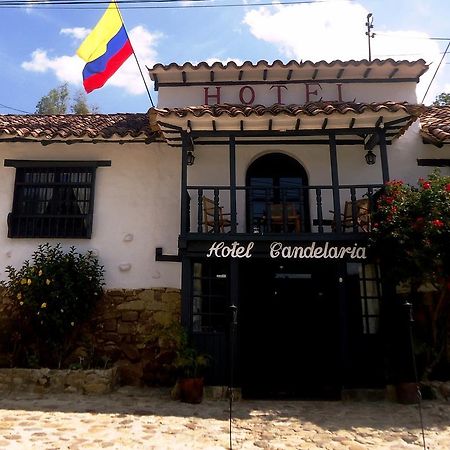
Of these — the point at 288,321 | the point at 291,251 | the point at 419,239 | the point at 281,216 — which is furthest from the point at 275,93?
the point at 288,321

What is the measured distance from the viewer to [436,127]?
28.6 feet

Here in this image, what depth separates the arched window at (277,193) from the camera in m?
8.19

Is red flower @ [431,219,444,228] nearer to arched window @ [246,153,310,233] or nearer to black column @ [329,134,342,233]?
black column @ [329,134,342,233]

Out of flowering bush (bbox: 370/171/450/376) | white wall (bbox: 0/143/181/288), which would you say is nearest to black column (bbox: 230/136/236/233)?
white wall (bbox: 0/143/181/288)

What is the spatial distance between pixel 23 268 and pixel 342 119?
6.46 meters

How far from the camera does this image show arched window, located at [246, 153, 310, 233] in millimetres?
8188

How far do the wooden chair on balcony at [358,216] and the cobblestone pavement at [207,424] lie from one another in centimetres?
301

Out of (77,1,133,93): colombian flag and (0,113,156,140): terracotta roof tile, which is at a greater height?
(77,1,133,93): colombian flag

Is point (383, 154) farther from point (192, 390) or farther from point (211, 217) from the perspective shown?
point (192, 390)

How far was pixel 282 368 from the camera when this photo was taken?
842 centimetres

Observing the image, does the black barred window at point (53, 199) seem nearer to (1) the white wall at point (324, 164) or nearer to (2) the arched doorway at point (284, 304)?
(1) the white wall at point (324, 164)

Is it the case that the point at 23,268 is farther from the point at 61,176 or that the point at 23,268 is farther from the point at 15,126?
the point at 15,126

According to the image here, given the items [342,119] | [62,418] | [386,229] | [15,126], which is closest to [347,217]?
[386,229]

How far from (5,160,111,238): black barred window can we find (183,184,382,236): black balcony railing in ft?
7.27
